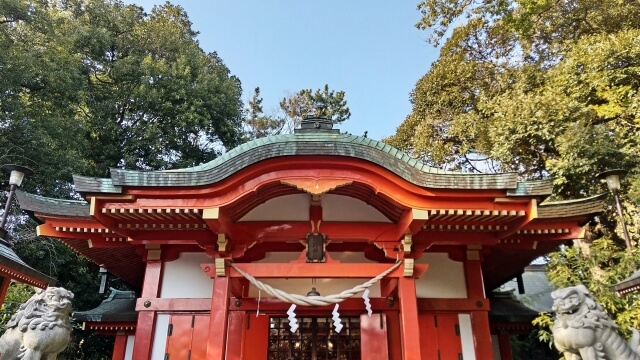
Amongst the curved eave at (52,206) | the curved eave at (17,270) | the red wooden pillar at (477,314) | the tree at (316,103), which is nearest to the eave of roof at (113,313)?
the curved eave at (17,270)

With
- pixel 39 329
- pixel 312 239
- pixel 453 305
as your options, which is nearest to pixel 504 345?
pixel 453 305

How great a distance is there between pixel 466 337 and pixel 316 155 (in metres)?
3.73

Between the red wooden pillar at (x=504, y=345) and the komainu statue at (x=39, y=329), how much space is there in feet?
28.5

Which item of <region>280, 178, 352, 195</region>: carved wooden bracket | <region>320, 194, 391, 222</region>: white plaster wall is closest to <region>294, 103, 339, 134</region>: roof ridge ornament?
<region>320, 194, 391, 222</region>: white plaster wall

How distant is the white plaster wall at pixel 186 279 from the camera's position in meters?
6.70

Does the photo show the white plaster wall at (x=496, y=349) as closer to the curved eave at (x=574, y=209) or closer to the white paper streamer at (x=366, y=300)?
the curved eave at (x=574, y=209)

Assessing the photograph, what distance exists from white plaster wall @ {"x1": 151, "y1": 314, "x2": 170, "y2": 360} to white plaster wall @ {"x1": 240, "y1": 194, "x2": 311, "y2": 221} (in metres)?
2.02

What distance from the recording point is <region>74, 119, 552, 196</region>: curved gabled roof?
5.42 metres

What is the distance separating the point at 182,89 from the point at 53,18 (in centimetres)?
508

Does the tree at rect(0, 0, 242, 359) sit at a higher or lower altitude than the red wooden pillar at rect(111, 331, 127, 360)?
higher

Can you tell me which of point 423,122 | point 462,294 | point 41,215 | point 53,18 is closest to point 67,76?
point 53,18

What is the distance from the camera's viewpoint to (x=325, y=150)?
5.45 m

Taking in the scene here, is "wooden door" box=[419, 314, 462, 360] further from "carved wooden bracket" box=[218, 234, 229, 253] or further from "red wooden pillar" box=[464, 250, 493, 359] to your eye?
"carved wooden bracket" box=[218, 234, 229, 253]

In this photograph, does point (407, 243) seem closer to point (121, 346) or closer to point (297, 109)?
point (121, 346)
